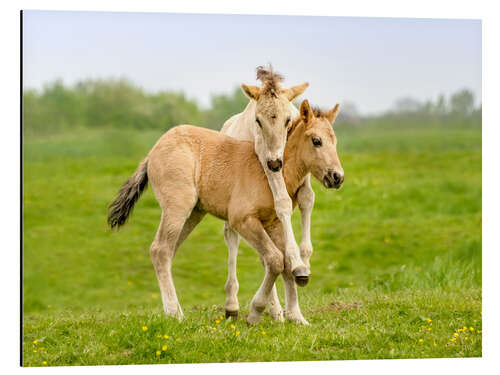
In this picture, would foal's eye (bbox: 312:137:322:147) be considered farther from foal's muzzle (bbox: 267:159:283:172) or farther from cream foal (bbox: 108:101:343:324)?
foal's muzzle (bbox: 267:159:283:172)

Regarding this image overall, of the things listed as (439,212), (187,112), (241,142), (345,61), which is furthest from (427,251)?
(241,142)

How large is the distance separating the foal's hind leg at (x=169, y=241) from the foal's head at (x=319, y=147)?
104cm

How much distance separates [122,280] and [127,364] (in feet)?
18.1

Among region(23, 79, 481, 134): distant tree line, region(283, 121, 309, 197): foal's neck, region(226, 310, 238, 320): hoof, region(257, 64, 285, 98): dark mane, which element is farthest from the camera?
region(23, 79, 481, 134): distant tree line

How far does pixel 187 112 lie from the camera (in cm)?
1088

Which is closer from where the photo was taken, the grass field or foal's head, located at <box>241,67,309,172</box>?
foal's head, located at <box>241,67,309,172</box>

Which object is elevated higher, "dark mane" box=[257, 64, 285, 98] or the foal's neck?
"dark mane" box=[257, 64, 285, 98]

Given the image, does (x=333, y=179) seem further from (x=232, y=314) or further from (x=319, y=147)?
(x=232, y=314)

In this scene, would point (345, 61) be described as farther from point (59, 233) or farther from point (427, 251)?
point (59, 233)

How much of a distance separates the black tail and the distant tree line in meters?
3.83

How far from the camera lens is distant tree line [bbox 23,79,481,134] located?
9711 mm

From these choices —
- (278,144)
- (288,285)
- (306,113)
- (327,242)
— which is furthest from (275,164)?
(327,242)

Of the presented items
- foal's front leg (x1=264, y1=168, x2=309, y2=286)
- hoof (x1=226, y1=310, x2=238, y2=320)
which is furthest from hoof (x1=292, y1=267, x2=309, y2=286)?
hoof (x1=226, y1=310, x2=238, y2=320)

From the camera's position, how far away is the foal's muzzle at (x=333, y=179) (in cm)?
510
